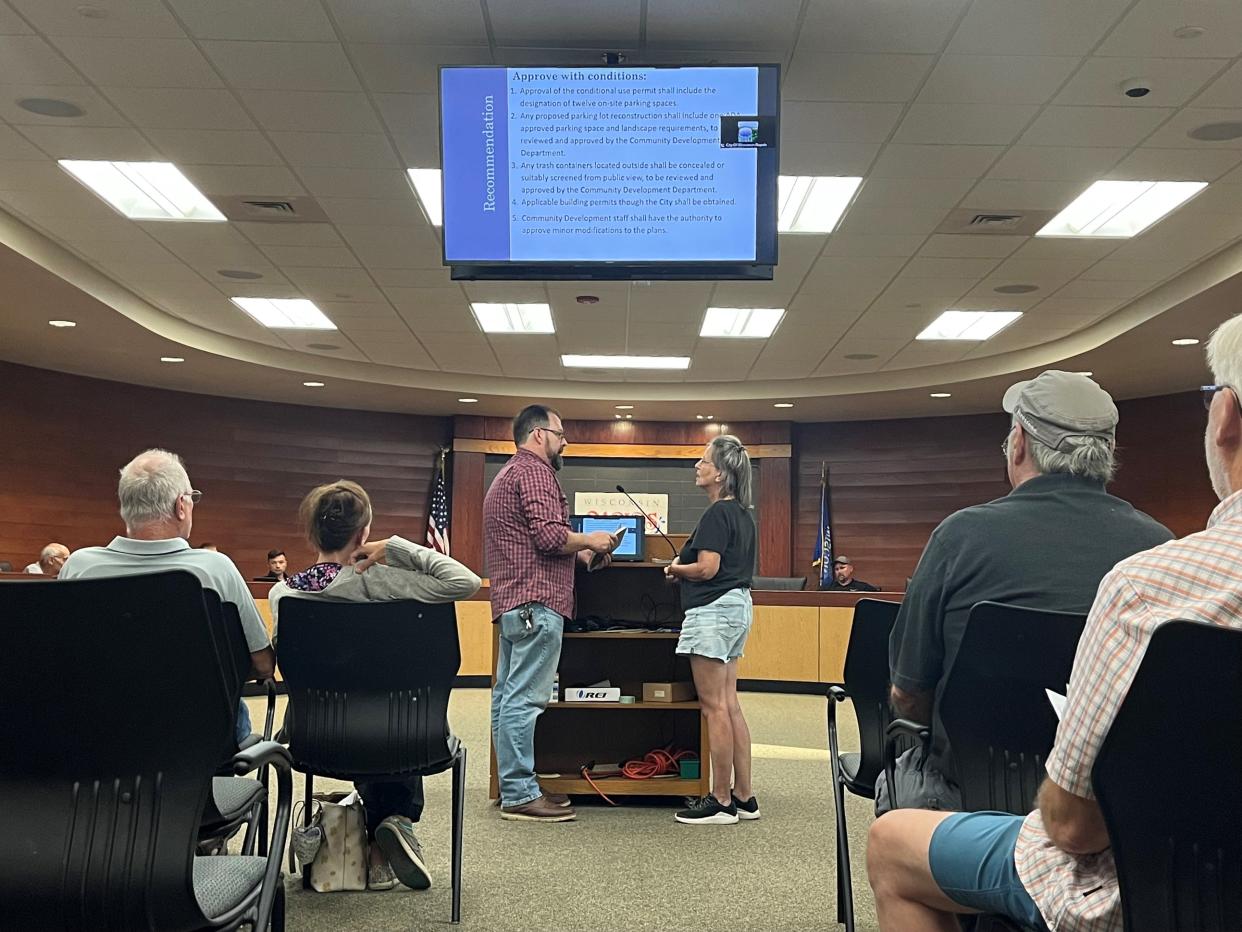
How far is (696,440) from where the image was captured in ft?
45.1

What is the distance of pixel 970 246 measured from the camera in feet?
21.9

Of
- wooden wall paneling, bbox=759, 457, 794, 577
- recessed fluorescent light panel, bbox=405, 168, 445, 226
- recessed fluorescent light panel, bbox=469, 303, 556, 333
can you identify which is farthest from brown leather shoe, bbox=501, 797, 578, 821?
wooden wall paneling, bbox=759, 457, 794, 577

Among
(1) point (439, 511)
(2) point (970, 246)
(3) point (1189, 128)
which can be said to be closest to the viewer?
(3) point (1189, 128)

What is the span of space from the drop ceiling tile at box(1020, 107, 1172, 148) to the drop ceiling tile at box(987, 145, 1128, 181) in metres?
0.08

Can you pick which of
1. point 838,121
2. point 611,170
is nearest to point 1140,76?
point 838,121

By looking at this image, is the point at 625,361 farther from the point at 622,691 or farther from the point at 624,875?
the point at 624,875

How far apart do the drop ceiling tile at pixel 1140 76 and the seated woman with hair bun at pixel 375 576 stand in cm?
327

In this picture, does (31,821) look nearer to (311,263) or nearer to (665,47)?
(665,47)

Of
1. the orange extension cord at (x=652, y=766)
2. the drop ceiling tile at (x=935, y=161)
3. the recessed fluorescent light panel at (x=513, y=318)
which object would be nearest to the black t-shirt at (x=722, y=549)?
the orange extension cord at (x=652, y=766)

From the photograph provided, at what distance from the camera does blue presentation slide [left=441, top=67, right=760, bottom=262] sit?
4.12 m

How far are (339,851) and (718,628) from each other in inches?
71.9

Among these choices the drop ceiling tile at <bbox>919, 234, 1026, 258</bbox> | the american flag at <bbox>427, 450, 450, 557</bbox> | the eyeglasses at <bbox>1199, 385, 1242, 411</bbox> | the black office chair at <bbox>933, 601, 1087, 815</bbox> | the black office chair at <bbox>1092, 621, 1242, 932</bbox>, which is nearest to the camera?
the black office chair at <bbox>1092, 621, 1242, 932</bbox>

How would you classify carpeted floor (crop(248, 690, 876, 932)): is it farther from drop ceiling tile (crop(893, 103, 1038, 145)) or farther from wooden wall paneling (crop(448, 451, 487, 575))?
wooden wall paneling (crop(448, 451, 487, 575))

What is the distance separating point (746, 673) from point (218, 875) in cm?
817
